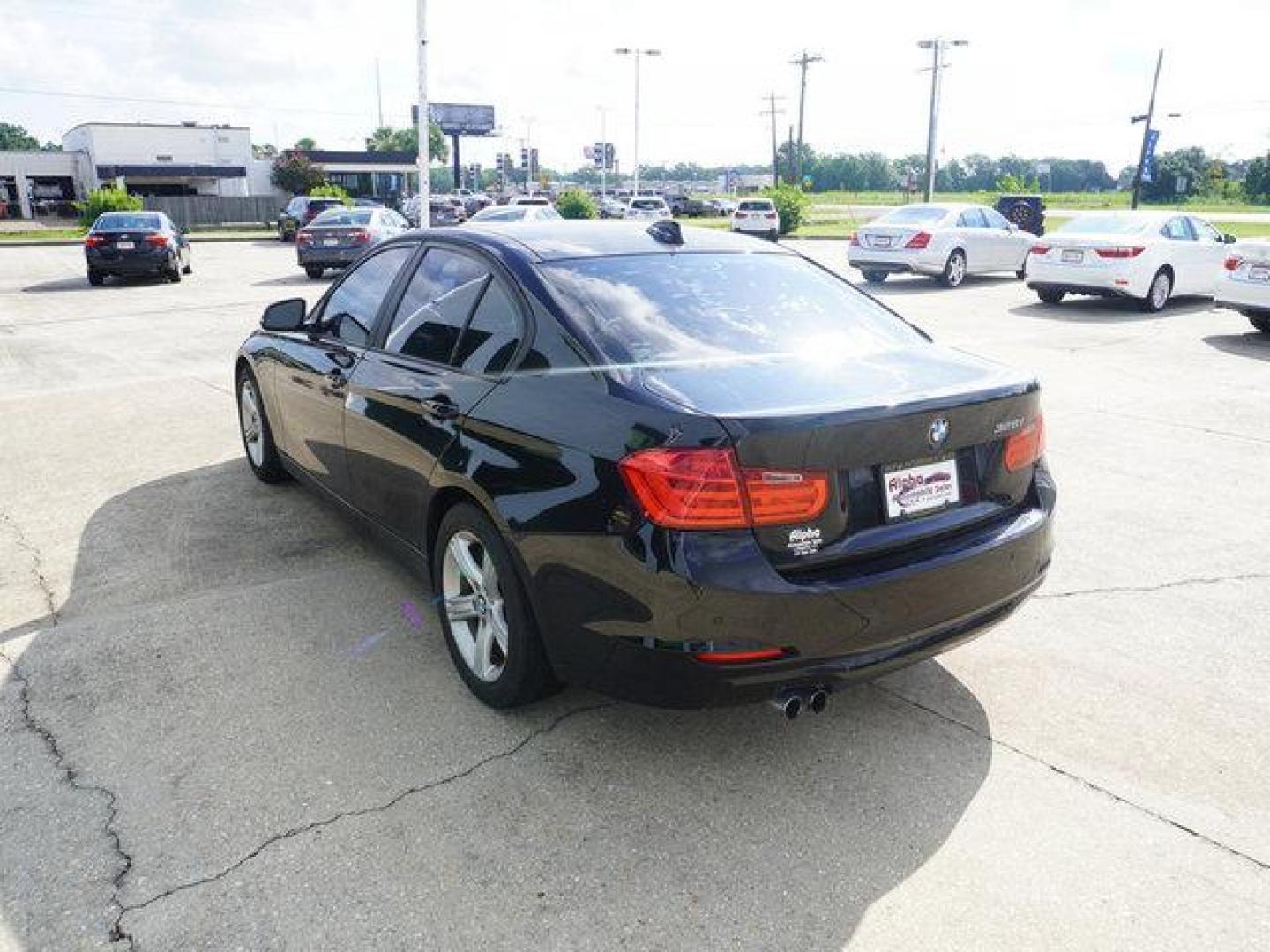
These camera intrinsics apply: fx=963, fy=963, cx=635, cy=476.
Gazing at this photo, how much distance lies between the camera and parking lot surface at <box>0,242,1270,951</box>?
2.39m

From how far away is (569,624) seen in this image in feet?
9.22

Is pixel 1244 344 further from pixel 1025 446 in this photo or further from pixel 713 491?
pixel 713 491

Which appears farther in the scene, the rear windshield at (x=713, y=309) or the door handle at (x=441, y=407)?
the door handle at (x=441, y=407)

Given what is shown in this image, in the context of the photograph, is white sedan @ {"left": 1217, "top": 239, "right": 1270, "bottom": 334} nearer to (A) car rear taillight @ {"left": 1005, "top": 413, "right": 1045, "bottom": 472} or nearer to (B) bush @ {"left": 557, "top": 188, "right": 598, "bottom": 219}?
(A) car rear taillight @ {"left": 1005, "top": 413, "right": 1045, "bottom": 472}

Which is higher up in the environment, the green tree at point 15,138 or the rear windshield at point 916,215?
the green tree at point 15,138

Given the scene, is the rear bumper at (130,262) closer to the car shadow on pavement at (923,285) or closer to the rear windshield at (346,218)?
the rear windshield at (346,218)

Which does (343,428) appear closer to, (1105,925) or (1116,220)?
(1105,925)

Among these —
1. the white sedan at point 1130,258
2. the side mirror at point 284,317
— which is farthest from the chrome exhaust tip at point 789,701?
the white sedan at point 1130,258

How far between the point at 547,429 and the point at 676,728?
113 cm

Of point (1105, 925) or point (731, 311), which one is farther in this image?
point (731, 311)

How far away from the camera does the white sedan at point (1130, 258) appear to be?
14328 millimetres

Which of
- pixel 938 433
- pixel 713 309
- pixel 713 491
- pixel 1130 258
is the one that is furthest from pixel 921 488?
pixel 1130 258

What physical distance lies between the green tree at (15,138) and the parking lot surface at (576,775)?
546 feet

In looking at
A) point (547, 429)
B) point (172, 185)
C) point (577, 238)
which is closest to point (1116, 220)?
point (577, 238)
